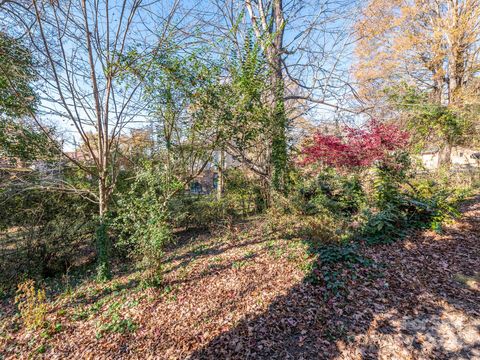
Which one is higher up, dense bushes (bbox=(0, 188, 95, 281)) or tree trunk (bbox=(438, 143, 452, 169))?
tree trunk (bbox=(438, 143, 452, 169))

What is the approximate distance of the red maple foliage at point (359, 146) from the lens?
20.3 ft

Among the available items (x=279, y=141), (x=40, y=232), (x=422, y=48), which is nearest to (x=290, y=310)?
(x=279, y=141)

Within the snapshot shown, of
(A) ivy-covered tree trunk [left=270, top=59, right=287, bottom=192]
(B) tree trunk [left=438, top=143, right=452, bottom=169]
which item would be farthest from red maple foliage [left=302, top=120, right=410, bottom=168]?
(B) tree trunk [left=438, top=143, right=452, bottom=169]

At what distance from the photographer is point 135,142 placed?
7594mm

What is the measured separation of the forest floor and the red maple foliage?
2415 mm

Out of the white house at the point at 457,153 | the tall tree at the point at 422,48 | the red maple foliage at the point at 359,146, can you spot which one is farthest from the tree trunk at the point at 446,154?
the red maple foliage at the point at 359,146

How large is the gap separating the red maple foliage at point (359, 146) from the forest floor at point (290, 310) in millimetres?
2415

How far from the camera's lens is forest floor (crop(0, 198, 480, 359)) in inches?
98.7

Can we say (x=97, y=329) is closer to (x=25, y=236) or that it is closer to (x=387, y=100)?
(x=25, y=236)

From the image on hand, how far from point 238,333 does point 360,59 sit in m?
13.1

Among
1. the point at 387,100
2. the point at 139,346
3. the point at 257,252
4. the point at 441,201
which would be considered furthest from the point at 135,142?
the point at 387,100

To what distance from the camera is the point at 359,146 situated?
20.9 ft

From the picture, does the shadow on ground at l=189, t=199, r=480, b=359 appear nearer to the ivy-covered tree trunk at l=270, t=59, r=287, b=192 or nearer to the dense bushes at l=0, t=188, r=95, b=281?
the ivy-covered tree trunk at l=270, t=59, r=287, b=192

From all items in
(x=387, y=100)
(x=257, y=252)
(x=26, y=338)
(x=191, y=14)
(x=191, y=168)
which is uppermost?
(x=191, y=14)
